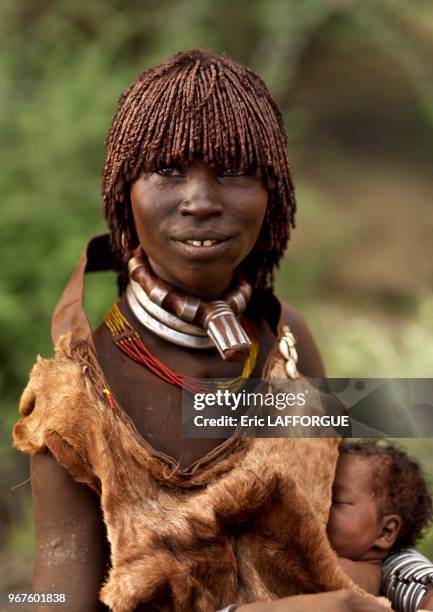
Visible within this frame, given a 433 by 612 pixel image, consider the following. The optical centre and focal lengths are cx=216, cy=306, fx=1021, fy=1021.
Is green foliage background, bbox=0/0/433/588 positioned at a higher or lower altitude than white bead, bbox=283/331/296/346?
higher

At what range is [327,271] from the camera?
7.51m

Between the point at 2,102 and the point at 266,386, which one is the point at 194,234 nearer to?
the point at 266,386

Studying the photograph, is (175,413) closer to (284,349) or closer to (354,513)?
(284,349)

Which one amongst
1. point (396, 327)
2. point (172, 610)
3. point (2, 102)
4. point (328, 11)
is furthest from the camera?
point (328, 11)

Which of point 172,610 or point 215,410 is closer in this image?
point 172,610

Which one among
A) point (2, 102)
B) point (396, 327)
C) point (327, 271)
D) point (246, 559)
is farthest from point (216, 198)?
point (327, 271)

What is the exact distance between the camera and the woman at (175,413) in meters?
1.92

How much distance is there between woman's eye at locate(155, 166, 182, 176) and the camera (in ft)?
6.53

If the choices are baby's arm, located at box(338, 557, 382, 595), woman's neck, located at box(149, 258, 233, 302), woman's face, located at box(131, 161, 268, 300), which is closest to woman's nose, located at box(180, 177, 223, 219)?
woman's face, located at box(131, 161, 268, 300)

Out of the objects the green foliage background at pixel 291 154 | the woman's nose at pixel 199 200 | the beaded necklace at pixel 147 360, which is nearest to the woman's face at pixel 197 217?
the woman's nose at pixel 199 200

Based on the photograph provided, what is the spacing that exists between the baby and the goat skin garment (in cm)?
14

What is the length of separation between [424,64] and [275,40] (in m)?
1.16

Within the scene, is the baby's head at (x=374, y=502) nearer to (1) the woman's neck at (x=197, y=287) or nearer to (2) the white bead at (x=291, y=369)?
(2) the white bead at (x=291, y=369)

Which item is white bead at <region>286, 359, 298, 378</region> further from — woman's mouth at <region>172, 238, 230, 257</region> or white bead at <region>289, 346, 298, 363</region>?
woman's mouth at <region>172, 238, 230, 257</region>
